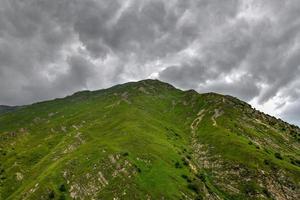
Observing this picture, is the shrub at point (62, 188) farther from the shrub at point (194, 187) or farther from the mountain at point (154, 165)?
the shrub at point (194, 187)

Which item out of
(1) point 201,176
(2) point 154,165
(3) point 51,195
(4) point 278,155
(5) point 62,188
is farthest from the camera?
(4) point 278,155

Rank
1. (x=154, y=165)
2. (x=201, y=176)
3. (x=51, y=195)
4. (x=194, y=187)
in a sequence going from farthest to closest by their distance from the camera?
(x=201, y=176) → (x=154, y=165) → (x=194, y=187) → (x=51, y=195)

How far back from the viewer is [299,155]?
159 m

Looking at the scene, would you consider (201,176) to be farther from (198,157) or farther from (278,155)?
(278,155)

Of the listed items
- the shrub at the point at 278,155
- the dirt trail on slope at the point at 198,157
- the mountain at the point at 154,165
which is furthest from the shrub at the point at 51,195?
the shrub at the point at 278,155

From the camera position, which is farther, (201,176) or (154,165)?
(201,176)

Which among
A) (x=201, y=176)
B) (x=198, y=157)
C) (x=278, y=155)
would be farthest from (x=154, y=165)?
(x=278, y=155)

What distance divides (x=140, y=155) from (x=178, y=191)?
2364 centimetres

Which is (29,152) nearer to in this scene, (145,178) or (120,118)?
(120,118)

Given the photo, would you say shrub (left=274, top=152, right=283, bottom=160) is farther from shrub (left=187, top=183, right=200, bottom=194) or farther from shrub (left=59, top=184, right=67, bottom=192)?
shrub (left=59, top=184, right=67, bottom=192)

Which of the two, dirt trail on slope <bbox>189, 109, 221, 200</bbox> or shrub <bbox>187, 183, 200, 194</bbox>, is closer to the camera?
shrub <bbox>187, 183, 200, 194</bbox>

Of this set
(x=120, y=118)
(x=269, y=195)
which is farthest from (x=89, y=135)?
(x=269, y=195)

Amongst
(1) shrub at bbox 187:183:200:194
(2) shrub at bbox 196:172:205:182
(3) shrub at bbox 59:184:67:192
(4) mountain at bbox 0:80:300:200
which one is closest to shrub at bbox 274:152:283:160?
(4) mountain at bbox 0:80:300:200

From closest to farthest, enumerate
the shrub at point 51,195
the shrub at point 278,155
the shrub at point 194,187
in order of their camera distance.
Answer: the shrub at point 51,195 < the shrub at point 194,187 < the shrub at point 278,155
